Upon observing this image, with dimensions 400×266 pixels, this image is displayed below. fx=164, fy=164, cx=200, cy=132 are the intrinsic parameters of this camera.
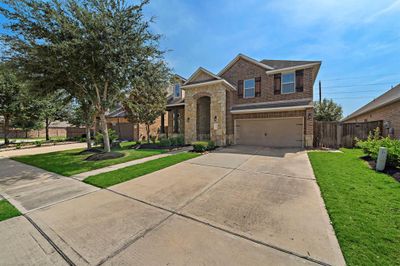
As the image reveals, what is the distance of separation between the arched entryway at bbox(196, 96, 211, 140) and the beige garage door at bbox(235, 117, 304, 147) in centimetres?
286

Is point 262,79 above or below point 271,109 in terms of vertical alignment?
above

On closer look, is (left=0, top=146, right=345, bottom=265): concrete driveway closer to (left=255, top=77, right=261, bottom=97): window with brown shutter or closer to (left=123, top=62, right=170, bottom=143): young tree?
(left=123, top=62, right=170, bottom=143): young tree

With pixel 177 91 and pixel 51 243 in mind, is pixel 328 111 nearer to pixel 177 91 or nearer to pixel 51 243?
pixel 177 91

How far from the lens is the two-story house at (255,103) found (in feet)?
39.0

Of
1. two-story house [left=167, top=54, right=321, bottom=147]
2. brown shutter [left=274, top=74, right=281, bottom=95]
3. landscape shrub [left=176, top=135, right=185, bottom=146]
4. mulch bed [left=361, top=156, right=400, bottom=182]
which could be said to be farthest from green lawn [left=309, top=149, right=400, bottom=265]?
landscape shrub [left=176, top=135, right=185, bottom=146]

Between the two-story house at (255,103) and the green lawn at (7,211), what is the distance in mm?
11026

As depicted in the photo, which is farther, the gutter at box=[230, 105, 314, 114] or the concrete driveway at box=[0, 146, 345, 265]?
the gutter at box=[230, 105, 314, 114]

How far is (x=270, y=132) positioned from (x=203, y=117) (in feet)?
19.8

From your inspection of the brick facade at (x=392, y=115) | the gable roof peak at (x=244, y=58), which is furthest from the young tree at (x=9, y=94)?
the brick facade at (x=392, y=115)

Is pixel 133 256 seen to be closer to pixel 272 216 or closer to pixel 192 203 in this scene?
pixel 192 203

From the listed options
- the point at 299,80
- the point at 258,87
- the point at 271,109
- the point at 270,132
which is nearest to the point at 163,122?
the point at 258,87

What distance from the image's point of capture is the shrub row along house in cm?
1190

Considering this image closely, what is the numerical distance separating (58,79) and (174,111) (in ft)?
30.6

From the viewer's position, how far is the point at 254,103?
1359cm
